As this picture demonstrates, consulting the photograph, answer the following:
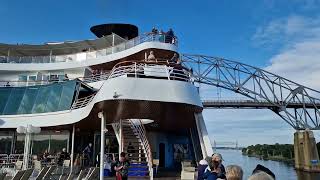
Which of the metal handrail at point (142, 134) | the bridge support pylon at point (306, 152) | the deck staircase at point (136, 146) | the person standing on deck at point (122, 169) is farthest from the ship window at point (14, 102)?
the bridge support pylon at point (306, 152)

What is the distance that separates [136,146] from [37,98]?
672cm

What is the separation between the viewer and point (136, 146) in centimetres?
1911

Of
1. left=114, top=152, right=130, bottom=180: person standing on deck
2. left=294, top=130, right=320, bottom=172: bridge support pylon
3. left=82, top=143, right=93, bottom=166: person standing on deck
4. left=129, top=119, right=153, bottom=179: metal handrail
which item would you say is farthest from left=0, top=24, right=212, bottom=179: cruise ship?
left=294, top=130, right=320, bottom=172: bridge support pylon

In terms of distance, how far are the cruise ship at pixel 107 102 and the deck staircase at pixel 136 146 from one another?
5 cm

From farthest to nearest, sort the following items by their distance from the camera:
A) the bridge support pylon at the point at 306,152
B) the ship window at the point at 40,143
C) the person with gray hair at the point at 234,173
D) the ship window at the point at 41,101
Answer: the bridge support pylon at the point at 306,152
the ship window at the point at 40,143
the ship window at the point at 41,101
the person with gray hair at the point at 234,173

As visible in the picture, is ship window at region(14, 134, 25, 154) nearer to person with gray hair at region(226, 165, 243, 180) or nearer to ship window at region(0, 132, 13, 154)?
ship window at region(0, 132, 13, 154)

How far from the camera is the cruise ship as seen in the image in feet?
47.7

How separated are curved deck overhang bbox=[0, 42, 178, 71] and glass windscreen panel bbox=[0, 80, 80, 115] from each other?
2.51 m

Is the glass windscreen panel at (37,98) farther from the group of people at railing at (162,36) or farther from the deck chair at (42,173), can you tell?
the deck chair at (42,173)

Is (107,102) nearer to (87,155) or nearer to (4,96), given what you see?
(87,155)

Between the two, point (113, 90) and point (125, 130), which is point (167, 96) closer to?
point (113, 90)

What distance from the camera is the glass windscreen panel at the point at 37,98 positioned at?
19703 mm

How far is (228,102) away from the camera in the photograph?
65.1 metres

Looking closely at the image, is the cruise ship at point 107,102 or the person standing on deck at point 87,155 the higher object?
the cruise ship at point 107,102
